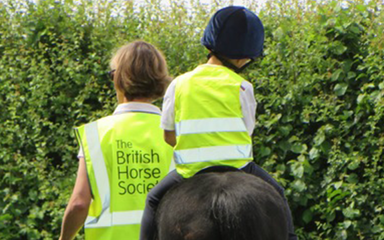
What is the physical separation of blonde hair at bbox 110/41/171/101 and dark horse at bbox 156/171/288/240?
6.94 feet

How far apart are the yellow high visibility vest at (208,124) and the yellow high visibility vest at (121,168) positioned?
2.01 feet

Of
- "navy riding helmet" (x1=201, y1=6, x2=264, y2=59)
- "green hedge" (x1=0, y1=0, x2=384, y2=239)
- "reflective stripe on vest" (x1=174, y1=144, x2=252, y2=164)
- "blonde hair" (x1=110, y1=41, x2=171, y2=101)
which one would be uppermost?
"navy riding helmet" (x1=201, y1=6, x2=264, y2=59)

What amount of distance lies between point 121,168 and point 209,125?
2.48 ft

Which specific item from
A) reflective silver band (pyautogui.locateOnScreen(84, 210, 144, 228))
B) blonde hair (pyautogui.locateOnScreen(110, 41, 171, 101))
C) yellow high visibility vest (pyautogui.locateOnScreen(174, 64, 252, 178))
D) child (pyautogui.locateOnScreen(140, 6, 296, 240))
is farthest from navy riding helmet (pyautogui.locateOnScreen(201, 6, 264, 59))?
reflective silver band (pyautogui.locateOnScreen(84, 210, 144, 228))

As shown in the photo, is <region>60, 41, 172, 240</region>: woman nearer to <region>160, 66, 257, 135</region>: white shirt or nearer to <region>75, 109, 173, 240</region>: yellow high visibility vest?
<region>75, 109, 173, 240</region>: yellow high visibility vest

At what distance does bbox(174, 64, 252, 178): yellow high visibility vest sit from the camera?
108 inches

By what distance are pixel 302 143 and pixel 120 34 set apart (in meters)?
2.30

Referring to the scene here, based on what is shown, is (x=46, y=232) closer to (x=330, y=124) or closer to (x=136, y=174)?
(x=330, y=124)

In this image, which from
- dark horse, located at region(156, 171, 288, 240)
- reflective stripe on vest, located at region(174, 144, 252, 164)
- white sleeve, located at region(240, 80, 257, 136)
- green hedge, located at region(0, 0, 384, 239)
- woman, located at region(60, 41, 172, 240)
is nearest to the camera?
dark horse, located at region(156, 171, 288, 240)

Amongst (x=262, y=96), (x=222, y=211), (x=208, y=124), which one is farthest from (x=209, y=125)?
(x=262, y=96)

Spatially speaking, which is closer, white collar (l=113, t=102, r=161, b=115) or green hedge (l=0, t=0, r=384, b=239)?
white collar (l=113, t=102, r=161, b=115)

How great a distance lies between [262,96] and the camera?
577 cm

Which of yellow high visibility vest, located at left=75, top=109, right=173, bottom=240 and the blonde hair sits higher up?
the blonde hair

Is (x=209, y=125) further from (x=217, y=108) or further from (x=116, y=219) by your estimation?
(x=116, y=219)
